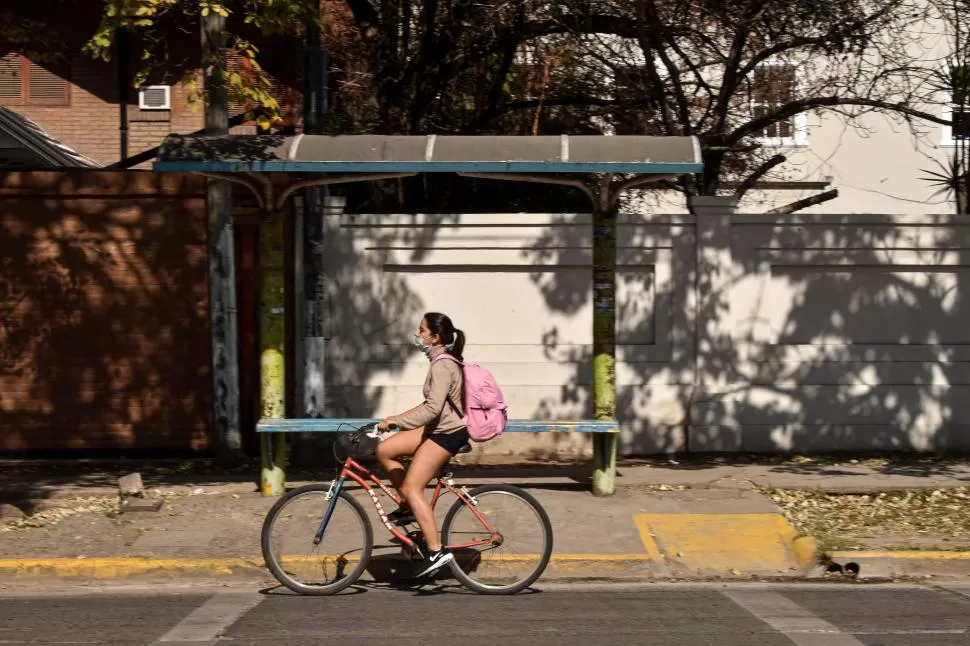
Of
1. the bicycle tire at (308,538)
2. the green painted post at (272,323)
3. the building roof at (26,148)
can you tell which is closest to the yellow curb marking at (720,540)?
the bicycle tire at (308,538)

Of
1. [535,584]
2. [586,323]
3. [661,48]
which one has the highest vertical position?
[661,48]

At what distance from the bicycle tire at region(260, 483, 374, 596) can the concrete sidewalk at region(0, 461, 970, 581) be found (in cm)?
64

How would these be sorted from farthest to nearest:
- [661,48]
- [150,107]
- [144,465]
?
1. [150,107]
2. [661,48]
3. [144,465]

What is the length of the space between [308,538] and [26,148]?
8273 millimetres

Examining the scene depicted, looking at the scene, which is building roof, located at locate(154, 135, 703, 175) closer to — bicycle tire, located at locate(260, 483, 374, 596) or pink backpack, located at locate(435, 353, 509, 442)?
pink backpack, located at locate(435, 353, 509, 442)

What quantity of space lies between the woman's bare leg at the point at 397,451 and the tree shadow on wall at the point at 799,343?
427 cm

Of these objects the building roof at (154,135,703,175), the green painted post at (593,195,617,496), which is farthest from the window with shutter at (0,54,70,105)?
the green painted post at (593,195,617,496)

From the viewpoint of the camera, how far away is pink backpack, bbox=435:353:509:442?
729 centimetres

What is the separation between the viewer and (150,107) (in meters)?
17.0

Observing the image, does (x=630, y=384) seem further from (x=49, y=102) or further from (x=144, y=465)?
(x=49, y=102)

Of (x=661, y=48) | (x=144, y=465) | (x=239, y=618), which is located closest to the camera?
(x=239, y=618)

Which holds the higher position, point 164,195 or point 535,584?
point 164,195

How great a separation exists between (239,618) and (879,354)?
741 centimetres

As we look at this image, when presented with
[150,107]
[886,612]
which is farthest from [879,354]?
[150,107]
